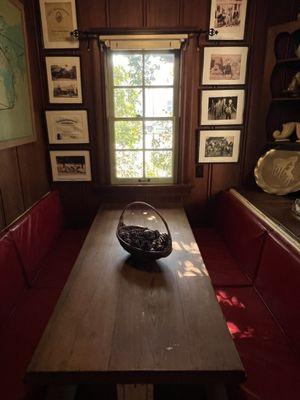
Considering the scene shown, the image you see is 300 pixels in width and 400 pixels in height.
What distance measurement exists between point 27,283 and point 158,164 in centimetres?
144

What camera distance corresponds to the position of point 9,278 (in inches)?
60.6

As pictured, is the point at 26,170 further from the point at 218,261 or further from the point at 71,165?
the point at 218,261

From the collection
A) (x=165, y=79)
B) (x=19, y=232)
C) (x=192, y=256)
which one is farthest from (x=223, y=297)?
(x=165, y=79)

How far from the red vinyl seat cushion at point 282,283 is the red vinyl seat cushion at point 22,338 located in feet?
3.87

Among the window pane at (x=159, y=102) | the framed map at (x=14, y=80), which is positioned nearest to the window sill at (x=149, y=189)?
the window pane at (x=159, y=102)

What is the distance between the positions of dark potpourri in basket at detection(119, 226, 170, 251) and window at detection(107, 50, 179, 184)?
1.06 m

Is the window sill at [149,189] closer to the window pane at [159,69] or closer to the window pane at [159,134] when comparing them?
the window pane at [159,134]

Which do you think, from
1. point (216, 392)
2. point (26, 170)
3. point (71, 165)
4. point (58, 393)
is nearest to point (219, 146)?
point (71, 165)

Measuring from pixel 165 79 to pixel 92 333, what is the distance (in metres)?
2.04

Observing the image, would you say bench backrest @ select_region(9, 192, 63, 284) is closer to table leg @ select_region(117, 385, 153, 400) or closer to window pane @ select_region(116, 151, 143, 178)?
window pane @ select_region(116, 151, 143, 178)

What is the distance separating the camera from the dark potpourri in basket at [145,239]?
1.49m

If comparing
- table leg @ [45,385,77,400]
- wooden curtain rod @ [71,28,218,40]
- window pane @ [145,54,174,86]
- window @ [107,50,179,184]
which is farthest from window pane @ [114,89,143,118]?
table leg @ [45,385,77,400]

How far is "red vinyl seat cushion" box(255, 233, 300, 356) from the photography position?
1.35 metres

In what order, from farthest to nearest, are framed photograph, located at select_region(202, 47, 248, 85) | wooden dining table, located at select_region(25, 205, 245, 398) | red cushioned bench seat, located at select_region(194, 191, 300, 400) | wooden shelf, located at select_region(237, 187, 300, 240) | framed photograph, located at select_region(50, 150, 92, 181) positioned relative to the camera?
framed photograph, located at select_region(50, 150, 92, 181), framed photograph, located at select_region(202, 47, 248, 85), wooden shelf, located at select_region(237, 187, 300, 240), red cushioned bench seat, located at select_region(194, 191, 300, 400), wooden dining table, located at select_region(25, 205, 245, 398)
